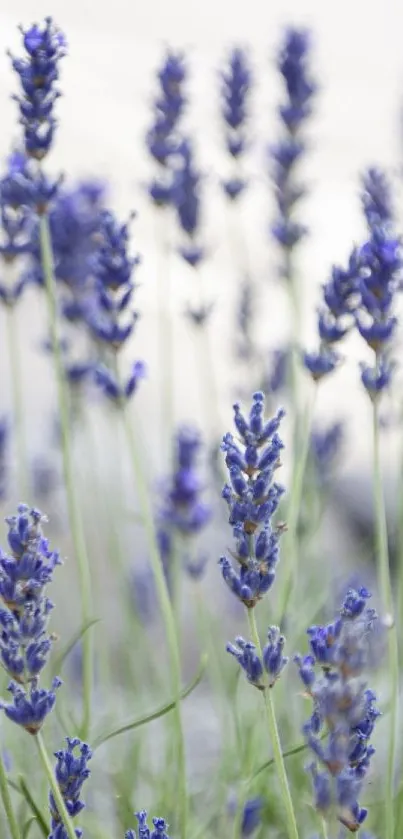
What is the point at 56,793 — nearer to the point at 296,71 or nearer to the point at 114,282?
the point at 114,282

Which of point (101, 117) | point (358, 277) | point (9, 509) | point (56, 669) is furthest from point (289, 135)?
point (101, 117)

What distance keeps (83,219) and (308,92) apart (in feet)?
0.77

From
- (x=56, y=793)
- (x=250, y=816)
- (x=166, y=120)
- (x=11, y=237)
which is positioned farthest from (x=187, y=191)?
(x=56, y=793)

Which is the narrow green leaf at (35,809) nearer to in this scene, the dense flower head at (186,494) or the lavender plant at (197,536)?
the lavender plant at (197,536)

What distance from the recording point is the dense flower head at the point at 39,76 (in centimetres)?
69

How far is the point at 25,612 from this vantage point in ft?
1.69

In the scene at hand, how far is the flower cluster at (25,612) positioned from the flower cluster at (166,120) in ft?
1.75

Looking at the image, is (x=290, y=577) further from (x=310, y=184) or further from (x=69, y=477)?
(x=310, y=184)

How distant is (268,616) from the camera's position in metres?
1.03

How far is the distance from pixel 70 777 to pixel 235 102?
0.70 meters

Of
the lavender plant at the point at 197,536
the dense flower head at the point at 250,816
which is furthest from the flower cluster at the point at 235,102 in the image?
the dense flower head at the point at 250,816

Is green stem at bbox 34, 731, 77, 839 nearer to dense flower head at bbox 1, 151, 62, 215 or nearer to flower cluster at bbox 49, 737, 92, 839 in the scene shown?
flower cluster at bbox 49, 737, 92, 839

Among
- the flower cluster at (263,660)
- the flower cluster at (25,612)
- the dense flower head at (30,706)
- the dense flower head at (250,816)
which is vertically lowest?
the dense flower head at (250,816)

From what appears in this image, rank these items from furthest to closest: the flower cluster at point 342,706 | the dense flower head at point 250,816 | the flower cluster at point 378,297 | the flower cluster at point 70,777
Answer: the dense flower head at point 250,816
the flower cluster at point 378,297
the flower cluster at point 70,777
the flower cluster at point 342,706
